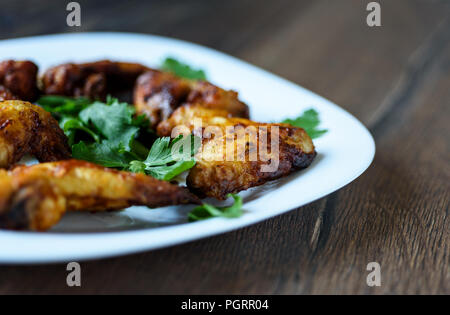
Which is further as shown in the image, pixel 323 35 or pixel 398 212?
pixel 323 35

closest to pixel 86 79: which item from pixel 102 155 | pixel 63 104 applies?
pixel 63 104

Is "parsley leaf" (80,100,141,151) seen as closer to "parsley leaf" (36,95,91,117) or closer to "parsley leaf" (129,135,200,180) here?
"parsley leaf" (36,95,91,117)

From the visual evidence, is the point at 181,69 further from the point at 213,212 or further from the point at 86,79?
the point at 213,212

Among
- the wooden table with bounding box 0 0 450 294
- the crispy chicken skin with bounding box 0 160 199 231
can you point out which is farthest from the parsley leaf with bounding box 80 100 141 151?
the wooden table with bounding box 0 0 450 294

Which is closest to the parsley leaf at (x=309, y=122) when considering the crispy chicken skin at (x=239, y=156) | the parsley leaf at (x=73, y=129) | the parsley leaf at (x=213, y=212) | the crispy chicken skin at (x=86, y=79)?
the crispy chicken skin at (x=239, y=156)
